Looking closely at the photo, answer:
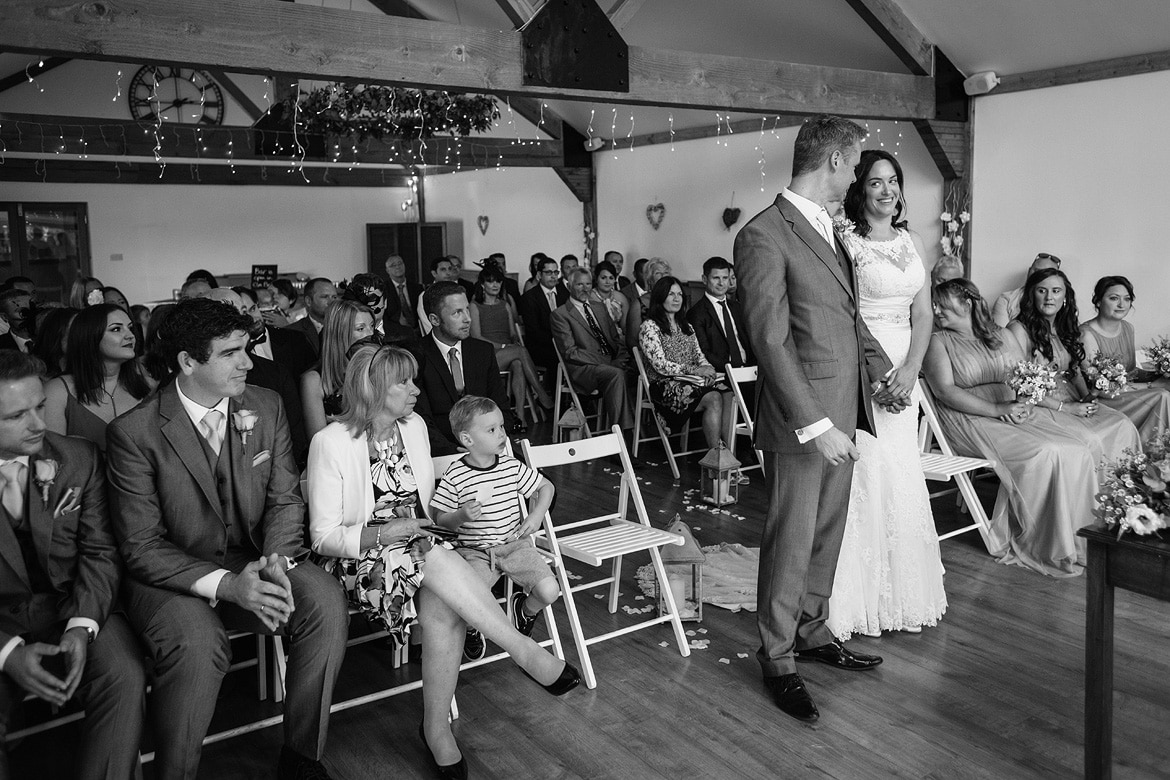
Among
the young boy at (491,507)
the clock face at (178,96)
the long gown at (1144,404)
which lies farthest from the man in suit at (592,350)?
the clock face at (178,96)

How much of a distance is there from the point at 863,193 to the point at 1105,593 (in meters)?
1.82

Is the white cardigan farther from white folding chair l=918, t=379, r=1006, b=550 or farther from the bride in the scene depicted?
white folding chair l=918, t=379, r=1006, b=550

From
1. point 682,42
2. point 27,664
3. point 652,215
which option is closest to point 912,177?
point 682,42

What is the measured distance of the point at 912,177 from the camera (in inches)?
359

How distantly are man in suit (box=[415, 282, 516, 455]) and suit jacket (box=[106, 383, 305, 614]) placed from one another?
55.1 inches

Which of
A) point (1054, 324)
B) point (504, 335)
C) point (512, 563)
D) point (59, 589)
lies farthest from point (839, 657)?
point (504, 335)

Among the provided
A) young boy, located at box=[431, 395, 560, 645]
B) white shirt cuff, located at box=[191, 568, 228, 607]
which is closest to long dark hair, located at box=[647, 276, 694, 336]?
young boy, located at box=[431, 395, 560, 645]

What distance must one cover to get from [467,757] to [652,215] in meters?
9.88

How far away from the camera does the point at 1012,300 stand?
7723 millimetres

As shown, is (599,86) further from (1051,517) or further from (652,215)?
(652,215)

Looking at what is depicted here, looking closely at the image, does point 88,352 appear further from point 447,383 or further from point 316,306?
point 316,306

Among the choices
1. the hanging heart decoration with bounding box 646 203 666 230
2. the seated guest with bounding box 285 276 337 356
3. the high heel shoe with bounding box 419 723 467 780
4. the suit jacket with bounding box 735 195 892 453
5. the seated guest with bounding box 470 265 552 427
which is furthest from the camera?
the hanging heart decoration with bounding box 646 203 666 230

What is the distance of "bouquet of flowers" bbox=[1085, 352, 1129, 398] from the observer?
5379mm

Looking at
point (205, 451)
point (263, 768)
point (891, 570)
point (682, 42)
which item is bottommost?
point (263, 768)
